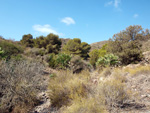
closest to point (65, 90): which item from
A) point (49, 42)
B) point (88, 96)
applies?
point (88, 96)

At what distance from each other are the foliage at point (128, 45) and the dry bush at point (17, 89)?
9.64m

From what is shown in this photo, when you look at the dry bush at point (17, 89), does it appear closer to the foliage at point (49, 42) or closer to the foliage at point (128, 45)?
the foliage at point (128, 45)

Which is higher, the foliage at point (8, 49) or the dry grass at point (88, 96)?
the foliage at point (8, 49)

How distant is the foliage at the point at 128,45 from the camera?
1092 cm

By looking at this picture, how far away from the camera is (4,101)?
10.8 feet

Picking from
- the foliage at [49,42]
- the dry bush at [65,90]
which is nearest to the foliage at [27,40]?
the foliage at [49,42]

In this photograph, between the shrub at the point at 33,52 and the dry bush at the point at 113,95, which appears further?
the shrub at the point at 33,52

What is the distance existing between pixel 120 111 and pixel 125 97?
426 millimetres

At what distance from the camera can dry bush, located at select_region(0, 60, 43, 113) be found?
339 centimetres

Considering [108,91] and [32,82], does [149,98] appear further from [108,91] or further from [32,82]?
[32,82]

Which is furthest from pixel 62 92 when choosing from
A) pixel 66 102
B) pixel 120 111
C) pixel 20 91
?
pixel 120 111

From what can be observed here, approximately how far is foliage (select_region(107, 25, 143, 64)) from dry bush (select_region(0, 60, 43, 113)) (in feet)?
31.6

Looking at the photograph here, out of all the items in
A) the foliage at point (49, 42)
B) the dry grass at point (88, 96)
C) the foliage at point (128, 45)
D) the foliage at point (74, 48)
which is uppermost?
the foliage at point (49, 42)

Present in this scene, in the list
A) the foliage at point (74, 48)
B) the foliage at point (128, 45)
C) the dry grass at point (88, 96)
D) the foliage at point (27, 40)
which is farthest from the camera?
the foliage at point (27, 40)
